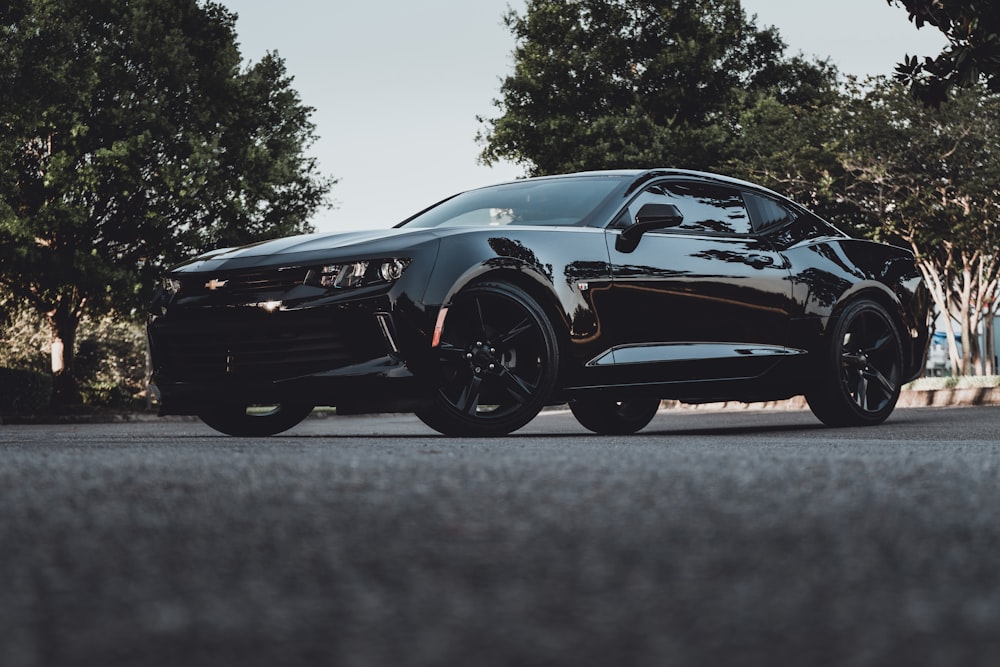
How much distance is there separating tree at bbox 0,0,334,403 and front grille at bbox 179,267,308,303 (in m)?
19.3

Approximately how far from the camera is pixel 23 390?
2569 cm

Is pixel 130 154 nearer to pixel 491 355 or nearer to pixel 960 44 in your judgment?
pixel 960 44

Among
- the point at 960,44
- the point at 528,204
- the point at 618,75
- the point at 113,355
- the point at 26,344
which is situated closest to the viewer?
the point at 528,204

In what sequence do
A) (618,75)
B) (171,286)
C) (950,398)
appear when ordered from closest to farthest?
(171,286), (950,398), (618,75)

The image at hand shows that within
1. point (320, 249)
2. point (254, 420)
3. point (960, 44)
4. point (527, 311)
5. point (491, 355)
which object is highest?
point (960, 44)

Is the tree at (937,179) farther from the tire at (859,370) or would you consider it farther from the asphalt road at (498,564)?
the asphalt road at (498,564)

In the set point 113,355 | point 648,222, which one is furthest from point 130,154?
point 113,355

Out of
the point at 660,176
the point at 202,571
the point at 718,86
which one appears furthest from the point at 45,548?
the point at 718,86

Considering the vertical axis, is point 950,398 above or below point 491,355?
below

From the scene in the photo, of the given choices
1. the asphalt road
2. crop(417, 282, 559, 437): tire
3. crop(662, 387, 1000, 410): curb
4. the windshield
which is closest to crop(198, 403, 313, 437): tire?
the windshield

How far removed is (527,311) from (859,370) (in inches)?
116

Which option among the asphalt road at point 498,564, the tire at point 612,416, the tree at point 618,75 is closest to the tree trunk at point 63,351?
the tree at point 618,75

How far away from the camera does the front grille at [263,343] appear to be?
6.52m

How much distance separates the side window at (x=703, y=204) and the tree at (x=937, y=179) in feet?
59.5
